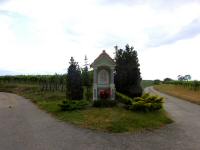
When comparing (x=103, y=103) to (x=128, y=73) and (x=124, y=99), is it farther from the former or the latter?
(x=128, y=73)

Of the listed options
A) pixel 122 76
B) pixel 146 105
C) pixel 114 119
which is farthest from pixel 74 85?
pixel 114 119

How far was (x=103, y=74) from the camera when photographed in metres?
23.0

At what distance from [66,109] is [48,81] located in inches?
988

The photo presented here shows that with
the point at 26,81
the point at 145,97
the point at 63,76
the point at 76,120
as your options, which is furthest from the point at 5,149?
the point at 26,81

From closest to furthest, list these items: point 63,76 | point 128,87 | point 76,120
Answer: point 76,120
point 128,87
point 63,76

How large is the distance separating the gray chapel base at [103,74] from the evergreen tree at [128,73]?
251cm

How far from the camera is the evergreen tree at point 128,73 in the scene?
25234 mm

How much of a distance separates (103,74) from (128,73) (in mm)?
3010

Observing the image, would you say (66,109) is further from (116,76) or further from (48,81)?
(48,81)

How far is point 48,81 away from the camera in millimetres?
44969

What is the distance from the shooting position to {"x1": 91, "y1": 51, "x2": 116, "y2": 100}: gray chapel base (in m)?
22.4

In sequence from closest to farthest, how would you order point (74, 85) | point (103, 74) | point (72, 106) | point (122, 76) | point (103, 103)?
point (72, 106)
point (103, 103)
point (103, 74)
point (74, 85)
point (122, 76)

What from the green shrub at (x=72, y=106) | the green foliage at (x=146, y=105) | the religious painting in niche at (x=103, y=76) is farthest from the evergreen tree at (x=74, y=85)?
the green foliage at (x=146, y=105)

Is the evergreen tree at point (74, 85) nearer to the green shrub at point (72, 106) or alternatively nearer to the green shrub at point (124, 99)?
the green shrub at point (124, 99)
